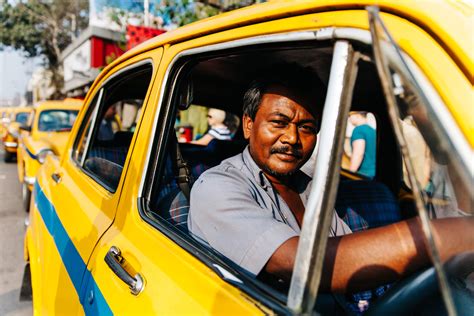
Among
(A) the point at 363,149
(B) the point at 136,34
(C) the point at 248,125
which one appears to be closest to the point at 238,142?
(C) the point at 248,125

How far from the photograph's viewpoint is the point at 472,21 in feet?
2.72

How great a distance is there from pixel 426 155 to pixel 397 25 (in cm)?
27

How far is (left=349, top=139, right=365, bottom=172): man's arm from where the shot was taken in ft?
14.8

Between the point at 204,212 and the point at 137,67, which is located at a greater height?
the point at 137,67

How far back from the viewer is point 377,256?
0.94 metres

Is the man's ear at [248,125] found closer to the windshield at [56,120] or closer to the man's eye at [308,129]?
the man's eye at [308,129]

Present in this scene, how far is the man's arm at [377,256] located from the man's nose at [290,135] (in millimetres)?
586

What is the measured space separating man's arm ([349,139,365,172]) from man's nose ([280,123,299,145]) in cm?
314

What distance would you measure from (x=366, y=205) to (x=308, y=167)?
1.35 feet

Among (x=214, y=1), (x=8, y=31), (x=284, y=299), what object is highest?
(x=8, y=31)

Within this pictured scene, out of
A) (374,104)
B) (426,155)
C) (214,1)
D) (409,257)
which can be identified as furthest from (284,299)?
(214,1)

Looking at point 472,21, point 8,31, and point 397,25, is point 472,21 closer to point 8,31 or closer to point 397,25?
point 397,25

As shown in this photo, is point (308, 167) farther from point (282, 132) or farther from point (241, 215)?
point (241, 215)

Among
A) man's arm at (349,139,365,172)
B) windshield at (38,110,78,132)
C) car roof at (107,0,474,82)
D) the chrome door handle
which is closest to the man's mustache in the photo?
car roof at (107,0,474,82)
